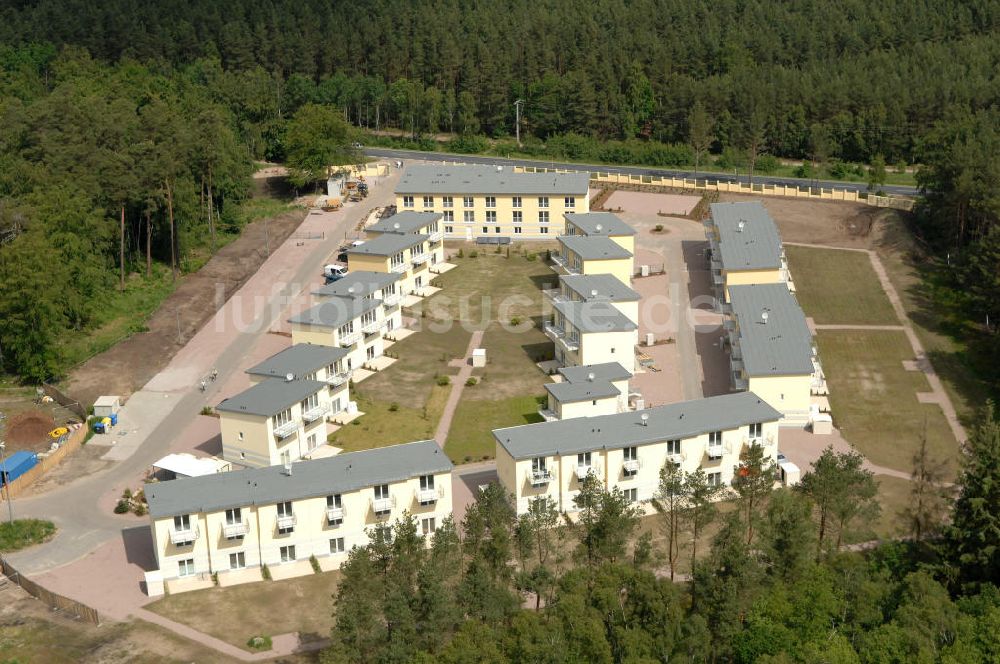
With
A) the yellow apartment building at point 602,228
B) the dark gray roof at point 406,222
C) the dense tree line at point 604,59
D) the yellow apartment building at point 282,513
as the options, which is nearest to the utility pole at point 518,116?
the dense tree line at point 604,59

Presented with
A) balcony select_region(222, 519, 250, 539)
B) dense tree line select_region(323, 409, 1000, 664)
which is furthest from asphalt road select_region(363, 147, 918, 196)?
balcony select_region(222, 519, 250, 539)

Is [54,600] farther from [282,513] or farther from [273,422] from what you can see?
[273,422]

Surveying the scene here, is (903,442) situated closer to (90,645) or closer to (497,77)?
(90,645)

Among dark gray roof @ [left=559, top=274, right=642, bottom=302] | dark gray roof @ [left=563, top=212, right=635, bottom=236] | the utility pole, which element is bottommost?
dark gray roof @ [left=559, top=274, right=642, bottom=302]

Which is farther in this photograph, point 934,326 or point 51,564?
point 934,326

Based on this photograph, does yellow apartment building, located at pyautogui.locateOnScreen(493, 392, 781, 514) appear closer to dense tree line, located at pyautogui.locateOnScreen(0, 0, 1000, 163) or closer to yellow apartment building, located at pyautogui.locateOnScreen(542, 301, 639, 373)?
yellow apartment building, located at pyautogui.locateOnScreen(542, 301, 639, 373)

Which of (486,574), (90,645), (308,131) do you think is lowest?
(90,645)

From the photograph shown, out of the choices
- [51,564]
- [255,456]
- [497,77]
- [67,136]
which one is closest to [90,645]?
[51,564]
